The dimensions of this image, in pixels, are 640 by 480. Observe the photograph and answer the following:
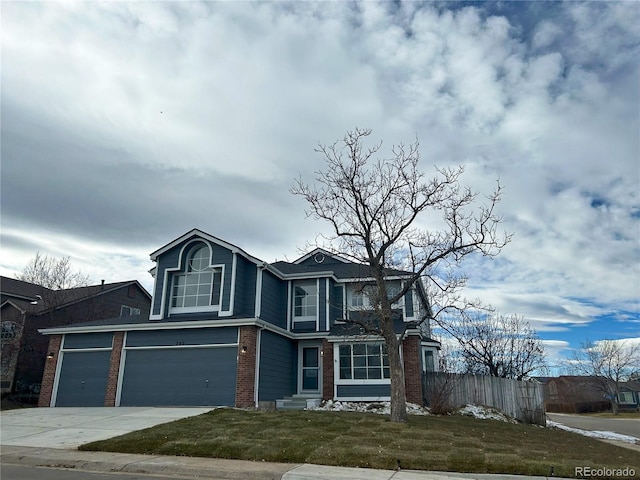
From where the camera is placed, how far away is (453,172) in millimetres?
14930

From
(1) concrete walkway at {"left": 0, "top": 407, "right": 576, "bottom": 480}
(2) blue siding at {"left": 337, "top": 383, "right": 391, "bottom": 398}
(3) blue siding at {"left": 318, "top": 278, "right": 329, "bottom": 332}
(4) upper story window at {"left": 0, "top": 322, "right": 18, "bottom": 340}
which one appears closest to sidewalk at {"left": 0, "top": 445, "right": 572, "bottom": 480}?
(1) concrete walkway at {"left": 0, "top": 407, "right": 576, "bottom": 480}

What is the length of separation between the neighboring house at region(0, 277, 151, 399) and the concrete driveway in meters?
6.25

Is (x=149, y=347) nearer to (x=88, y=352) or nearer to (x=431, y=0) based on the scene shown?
(x=88, y=352)

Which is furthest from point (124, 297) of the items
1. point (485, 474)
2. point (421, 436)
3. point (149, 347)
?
point (485, 474)

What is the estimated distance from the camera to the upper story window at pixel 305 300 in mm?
21688

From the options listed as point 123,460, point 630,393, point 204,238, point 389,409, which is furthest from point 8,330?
point 630,393

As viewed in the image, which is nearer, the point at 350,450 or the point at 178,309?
the point at 350,450

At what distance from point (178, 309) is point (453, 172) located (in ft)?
41.7

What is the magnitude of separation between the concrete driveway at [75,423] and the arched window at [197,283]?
4.62 meters

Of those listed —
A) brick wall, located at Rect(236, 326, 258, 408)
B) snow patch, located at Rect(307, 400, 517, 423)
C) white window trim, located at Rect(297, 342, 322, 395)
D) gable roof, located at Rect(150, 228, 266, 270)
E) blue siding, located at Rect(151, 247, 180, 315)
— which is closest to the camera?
brick wall, located at Rect(236, 326, 258, 408)

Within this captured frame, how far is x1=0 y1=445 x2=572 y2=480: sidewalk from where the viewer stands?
7.68 metres

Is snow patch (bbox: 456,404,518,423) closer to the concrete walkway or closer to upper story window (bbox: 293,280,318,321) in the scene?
upper story window (bbox: 293,280,318,321)

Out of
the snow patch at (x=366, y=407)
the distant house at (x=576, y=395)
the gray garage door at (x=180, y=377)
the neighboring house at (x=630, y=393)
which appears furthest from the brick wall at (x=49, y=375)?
the neighboring house at (x=630, y=393)

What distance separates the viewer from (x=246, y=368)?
666 inches
